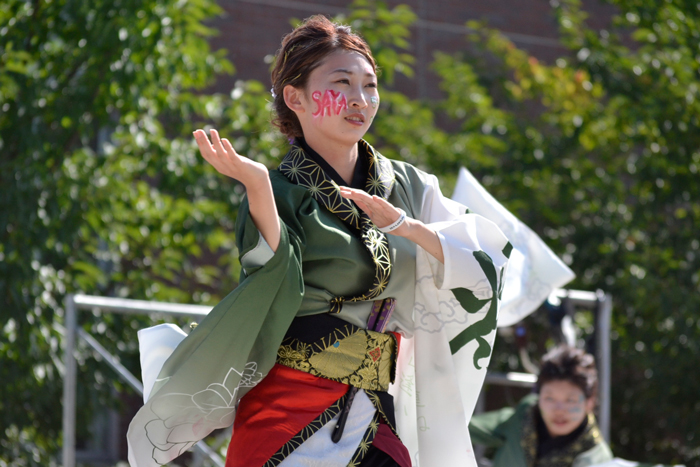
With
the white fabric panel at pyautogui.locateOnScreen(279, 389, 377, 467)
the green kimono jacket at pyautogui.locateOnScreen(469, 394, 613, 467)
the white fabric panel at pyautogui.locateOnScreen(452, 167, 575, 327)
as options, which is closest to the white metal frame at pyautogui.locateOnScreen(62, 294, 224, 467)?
the green kimono jacket at pyautogui.locateOnScreen(469, 394, 613, 467)

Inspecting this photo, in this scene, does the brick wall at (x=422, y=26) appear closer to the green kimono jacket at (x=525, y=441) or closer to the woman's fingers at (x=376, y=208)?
the green kimono jacket at (x=525, y=441)

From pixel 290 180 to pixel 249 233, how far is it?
233 mm

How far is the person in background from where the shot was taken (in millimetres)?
3627

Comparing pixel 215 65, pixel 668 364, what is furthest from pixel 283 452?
pixel 668 364

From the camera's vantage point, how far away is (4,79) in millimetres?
3799

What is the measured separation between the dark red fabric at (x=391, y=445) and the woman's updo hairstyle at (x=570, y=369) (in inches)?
86.1

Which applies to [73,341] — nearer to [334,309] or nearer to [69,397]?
[69,397]

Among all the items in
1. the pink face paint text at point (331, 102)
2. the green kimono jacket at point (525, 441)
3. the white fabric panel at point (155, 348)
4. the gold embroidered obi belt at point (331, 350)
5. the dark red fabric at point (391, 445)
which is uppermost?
the pink face paint text at point (331, 102)

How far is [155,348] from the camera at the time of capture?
1696mm

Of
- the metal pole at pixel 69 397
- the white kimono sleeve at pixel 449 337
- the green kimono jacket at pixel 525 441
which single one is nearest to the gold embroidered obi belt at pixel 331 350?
the white kimono sleeve at pixel 449 337

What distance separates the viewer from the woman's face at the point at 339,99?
1.70 m

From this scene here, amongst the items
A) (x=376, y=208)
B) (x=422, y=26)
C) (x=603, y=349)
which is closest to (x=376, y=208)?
(x=376, y=208)

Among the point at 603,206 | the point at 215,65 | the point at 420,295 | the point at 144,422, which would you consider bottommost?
the point at 603,206

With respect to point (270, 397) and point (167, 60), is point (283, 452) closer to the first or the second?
point (270, 397)
